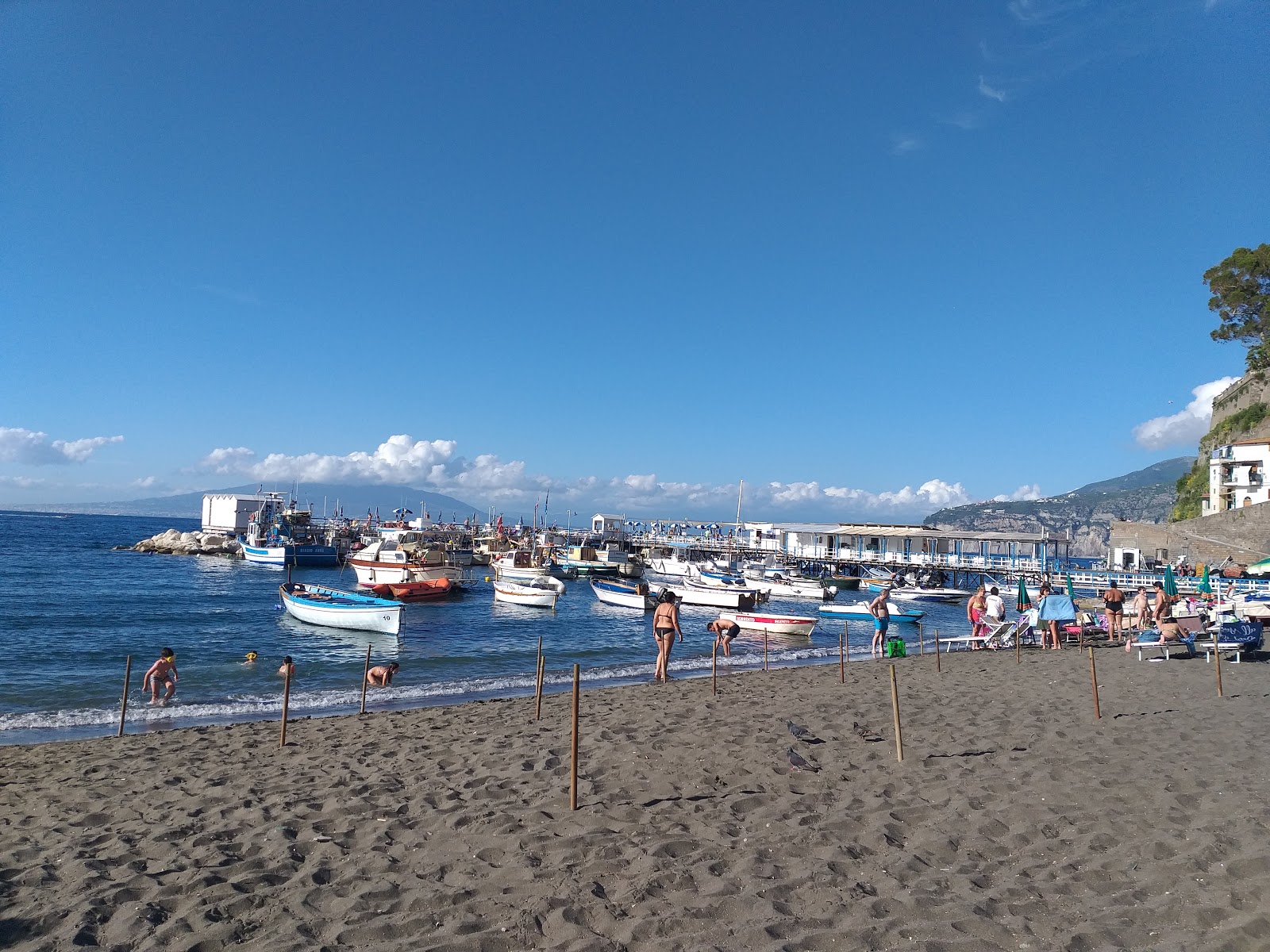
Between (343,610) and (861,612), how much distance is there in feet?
81.4

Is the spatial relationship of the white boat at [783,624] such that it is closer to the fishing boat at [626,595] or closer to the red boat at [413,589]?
the fishing boat at [626,595]

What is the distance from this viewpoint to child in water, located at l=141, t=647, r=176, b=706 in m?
16.0

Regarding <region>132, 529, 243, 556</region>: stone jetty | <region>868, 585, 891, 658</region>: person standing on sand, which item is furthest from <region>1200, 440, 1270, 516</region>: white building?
<region>132, 529, 243, 556</region>: stone jetty

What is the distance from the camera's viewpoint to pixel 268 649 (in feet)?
79.3

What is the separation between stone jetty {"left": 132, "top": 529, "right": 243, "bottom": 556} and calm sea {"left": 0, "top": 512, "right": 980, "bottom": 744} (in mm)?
35613

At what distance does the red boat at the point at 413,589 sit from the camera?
3878cm

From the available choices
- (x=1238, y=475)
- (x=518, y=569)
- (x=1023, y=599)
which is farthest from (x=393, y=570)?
(x=1238, y=475)

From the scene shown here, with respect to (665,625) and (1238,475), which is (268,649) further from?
(1238,475)

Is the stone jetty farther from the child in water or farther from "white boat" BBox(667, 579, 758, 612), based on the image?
the child in water

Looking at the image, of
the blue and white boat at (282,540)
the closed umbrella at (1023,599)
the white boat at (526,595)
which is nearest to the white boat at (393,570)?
the white boat at (526,595)

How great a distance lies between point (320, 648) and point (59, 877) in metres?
20.4

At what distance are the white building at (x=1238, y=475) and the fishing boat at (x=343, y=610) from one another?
178ft

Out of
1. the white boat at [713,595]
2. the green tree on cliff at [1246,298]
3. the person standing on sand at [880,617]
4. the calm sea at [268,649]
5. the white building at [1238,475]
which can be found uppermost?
the green tree on cliff at [1246,298]

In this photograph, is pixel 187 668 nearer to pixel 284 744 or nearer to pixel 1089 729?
pixel 284 744
